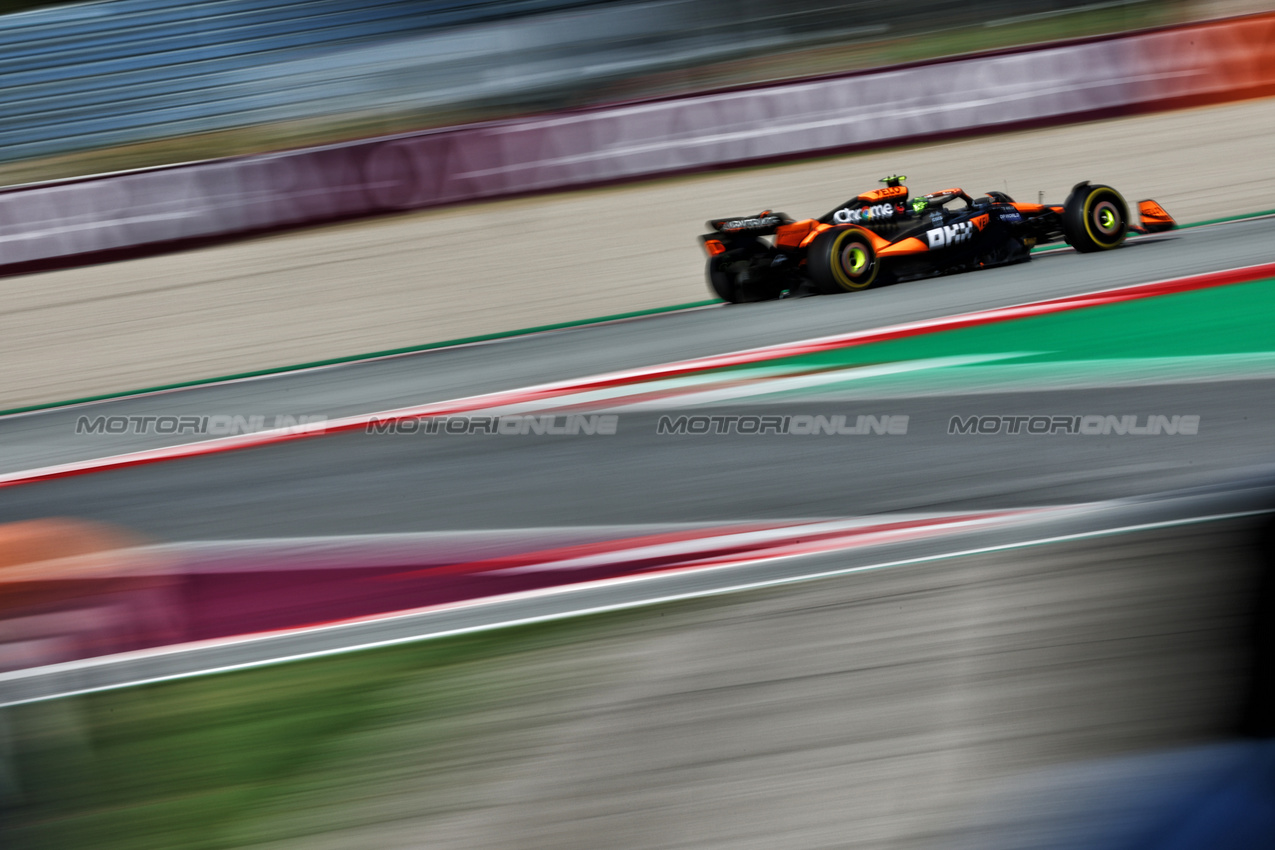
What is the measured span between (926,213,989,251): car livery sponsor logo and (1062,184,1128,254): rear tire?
67 centimetres

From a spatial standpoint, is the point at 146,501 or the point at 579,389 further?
the point at 579,389

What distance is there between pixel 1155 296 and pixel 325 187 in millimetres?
6671

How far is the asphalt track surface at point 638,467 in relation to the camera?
412cm

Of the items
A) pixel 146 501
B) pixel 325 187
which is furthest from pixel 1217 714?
pixel 325 187

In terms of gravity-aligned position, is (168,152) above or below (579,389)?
above

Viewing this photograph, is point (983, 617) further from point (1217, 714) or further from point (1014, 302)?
point (1014, 302)

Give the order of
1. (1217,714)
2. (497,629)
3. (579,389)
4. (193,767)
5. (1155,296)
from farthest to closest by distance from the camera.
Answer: (1155,296)
(579,389)
(497,629)
(193,767)
(1217,714)

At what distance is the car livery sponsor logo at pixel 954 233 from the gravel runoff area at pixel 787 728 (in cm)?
569

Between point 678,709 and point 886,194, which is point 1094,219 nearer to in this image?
point 886,194

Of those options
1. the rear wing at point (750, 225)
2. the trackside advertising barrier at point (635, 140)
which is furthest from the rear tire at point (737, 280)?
the trackside advertising barrier at point (635, 140)

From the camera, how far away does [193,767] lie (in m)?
2.79

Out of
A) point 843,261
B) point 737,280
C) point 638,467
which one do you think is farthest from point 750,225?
point 638,467

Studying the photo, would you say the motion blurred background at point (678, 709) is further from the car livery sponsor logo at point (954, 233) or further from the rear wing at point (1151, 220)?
the rear wing at point (1151, 220)

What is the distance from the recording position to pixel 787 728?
8.63ft
